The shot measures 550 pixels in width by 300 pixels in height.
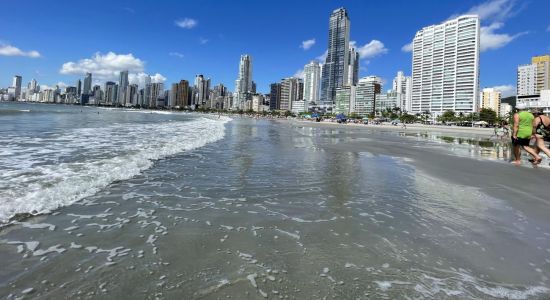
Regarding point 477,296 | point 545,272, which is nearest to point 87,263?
point 477,296

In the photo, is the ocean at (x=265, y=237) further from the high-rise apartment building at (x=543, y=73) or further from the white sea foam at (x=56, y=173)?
the high-rise apartment building at (x=543, y=73)

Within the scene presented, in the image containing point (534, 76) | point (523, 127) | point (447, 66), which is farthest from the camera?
point (534, 76)

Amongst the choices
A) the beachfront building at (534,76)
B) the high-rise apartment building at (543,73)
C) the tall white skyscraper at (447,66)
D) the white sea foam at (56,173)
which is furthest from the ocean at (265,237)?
the high-rise apartment building at (543,73)

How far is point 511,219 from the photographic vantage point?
5441mm

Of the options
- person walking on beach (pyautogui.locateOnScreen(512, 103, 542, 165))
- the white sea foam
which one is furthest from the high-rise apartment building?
the white sea foam

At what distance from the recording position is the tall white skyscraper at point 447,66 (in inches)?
6137

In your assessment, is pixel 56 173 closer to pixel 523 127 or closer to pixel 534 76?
pixel 523 127

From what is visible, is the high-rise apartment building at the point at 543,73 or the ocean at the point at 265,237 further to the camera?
the high-rise apartment building at the point at 543,73

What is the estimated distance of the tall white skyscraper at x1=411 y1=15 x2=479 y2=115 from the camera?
511 ft

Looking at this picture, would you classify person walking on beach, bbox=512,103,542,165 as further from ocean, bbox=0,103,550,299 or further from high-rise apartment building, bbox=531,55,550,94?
high-rise apartment building, bbox=531,55,550,94

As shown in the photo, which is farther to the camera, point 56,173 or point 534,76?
point 534,76

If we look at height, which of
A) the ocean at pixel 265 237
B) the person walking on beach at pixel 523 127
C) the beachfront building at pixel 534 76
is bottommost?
the ocean at pixel 265 237

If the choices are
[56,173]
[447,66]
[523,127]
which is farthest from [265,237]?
[447,66]

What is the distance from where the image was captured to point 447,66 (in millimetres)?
166625
